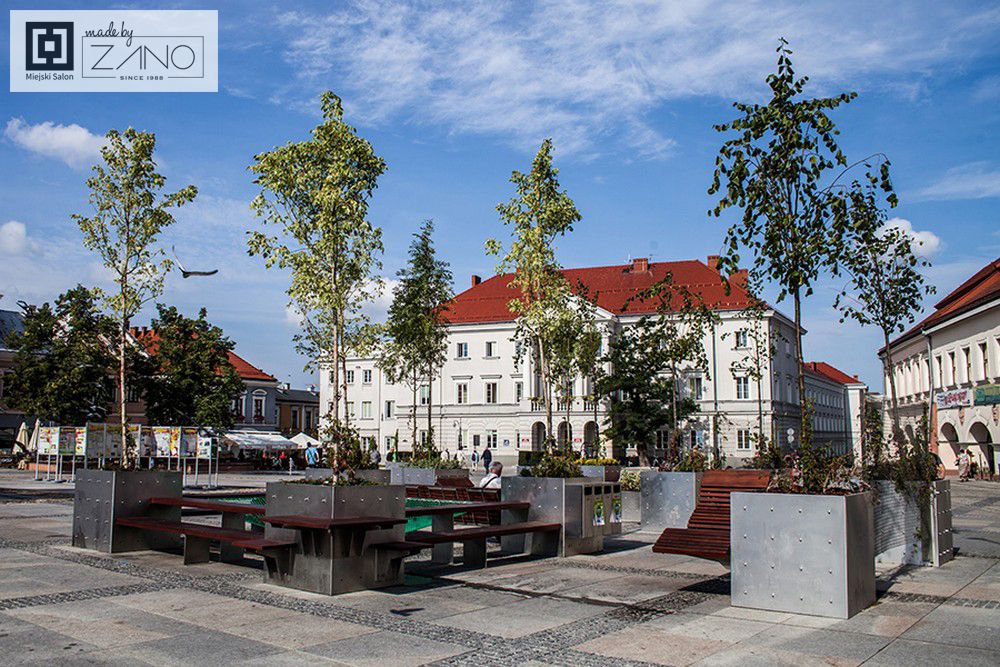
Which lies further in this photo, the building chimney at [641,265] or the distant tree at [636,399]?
the building chimney at [641,265]

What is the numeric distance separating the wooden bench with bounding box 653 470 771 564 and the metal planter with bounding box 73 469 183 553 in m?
6.81

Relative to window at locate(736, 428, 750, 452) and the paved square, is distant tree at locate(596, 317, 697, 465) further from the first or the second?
the paved square

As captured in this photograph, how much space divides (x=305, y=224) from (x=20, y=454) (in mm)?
43753

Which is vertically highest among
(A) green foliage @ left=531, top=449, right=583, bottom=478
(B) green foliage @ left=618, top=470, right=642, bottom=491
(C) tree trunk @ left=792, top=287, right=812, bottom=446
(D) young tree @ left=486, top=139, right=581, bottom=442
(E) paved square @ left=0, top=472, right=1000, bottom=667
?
(D) young tree @ left=486, top=139, right=581, bottom=442

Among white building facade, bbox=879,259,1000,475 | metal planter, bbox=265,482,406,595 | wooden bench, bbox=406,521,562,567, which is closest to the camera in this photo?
metal planter, bbox=265,482,406,595

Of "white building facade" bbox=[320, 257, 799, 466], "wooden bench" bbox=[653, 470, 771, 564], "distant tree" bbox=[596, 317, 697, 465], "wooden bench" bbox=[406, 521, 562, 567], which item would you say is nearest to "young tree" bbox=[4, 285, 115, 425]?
"white building facade" bbox=[320, 257, 799, 466]

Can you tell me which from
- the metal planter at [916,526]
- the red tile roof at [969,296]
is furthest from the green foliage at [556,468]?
the red tile roof at [969,296]

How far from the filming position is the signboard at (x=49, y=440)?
27812 millimetres

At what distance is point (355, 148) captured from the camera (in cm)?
1160

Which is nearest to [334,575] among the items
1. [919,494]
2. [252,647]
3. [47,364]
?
[252,647]

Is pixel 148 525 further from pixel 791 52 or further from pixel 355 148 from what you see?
pixel 791 52

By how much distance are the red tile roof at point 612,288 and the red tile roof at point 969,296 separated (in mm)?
17339

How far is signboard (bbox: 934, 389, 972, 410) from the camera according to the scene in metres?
44.9

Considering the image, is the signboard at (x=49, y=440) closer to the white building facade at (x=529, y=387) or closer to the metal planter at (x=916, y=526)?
the metal planter at (x=916, y=526)
